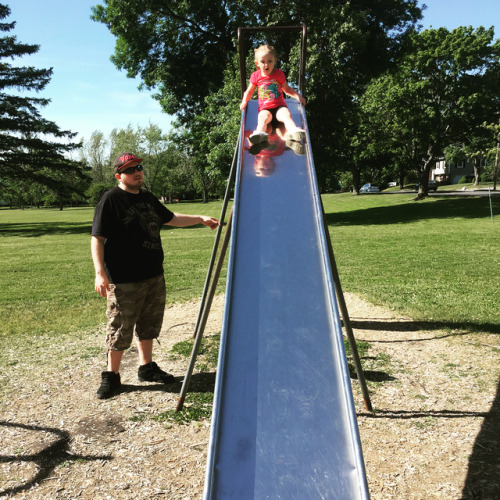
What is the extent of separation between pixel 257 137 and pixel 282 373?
262 cm

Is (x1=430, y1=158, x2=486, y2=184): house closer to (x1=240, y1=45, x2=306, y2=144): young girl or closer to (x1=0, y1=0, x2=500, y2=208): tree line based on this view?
(x1=0, y1=0, x2=500, y2=208): tree line

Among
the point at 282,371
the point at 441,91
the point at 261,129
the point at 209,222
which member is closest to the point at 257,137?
the point at 261,129

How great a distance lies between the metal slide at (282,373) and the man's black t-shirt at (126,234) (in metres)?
1.16

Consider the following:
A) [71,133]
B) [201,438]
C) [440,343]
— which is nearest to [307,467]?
[201,438]

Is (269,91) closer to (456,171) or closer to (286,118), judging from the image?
(286,118)

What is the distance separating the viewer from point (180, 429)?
371 centimetres

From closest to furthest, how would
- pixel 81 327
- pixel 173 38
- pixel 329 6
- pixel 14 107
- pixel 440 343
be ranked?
1. pixel 440 343
2. pixel 81 327
3. pixel 329 6
4. pixel 173 38
5. pixel 14 107

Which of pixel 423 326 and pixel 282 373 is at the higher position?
pixel 282 373

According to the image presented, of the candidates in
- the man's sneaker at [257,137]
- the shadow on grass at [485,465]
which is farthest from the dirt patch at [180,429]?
the man's sneaker at [257,137]

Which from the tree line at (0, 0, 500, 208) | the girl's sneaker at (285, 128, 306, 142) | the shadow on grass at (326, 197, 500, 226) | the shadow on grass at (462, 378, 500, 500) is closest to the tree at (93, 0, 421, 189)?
the tree line at (0, 0, 500, 208)

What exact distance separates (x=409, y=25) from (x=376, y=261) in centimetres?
1639

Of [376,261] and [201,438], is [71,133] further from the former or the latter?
[201,438]

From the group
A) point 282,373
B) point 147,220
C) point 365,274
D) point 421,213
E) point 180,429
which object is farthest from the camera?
point 421,213

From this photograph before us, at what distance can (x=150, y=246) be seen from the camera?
4.18 meters
